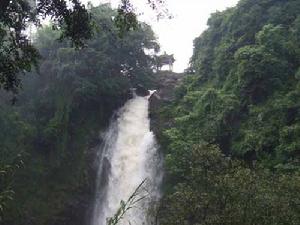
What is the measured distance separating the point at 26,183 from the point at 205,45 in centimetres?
1543

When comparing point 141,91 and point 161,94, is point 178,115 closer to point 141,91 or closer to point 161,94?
point 161,94

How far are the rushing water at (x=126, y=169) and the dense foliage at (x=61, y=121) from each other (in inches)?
28.6

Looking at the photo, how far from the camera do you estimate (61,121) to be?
2581 cm

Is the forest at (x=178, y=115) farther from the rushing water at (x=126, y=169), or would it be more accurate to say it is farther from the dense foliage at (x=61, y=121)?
the rushing water at (x=126, y=169)

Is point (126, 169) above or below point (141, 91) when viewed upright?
below

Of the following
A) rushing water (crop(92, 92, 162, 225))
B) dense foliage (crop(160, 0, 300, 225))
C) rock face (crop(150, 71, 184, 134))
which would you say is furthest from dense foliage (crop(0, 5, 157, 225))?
dense foliage (crop(160, 0, 300, 225))

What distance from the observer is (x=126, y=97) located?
103ft

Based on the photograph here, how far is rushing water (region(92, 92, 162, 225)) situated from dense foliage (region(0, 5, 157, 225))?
726 millimetres

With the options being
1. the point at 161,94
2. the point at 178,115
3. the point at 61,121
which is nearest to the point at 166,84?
the point at 161,94

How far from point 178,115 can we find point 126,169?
4.32 meters

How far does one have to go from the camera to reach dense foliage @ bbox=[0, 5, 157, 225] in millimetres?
22984

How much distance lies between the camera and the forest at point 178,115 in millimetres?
16620

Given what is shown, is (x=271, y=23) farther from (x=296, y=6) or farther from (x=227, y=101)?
(x=227, y=101)

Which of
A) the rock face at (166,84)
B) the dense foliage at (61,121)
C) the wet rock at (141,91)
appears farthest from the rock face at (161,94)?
the dense foliage at (61,121)
